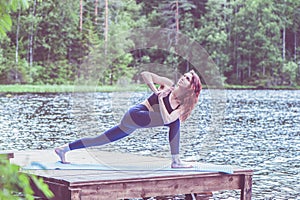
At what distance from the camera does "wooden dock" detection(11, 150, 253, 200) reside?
20.6 ft

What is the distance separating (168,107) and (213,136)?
1986 mm

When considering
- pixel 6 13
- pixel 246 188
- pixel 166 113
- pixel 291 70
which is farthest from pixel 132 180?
pixel 291 70

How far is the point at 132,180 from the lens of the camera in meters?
6.57

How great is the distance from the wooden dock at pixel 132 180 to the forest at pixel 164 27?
132 feet

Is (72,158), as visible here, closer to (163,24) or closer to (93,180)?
(93,180)

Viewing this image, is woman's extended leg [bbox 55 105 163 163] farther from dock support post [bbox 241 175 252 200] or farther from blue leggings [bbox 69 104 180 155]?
dock support post [bbox 241 175 252 200]

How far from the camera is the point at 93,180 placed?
629cm

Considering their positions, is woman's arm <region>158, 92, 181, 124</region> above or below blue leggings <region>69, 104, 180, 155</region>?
above

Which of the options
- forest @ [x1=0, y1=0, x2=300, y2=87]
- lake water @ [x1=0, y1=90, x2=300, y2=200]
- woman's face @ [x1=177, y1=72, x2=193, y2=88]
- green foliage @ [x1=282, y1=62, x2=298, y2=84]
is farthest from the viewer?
green foliage @ [x1=282, y1=62, x2=298, y2=84]

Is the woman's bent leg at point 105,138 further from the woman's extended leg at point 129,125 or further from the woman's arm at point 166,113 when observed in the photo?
the woman's arm at point 166,113

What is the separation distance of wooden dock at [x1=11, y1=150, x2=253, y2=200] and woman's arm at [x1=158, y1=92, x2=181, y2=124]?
463 mm

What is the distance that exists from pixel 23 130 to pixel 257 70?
46010 millimetres

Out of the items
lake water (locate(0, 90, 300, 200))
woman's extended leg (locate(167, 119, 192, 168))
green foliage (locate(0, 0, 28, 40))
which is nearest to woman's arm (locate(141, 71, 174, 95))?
woman's extended leg (locate(167, 119, 192, 168))

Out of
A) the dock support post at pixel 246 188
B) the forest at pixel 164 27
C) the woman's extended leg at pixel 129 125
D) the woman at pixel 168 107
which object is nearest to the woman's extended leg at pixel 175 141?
the woman at pixel 168 107
